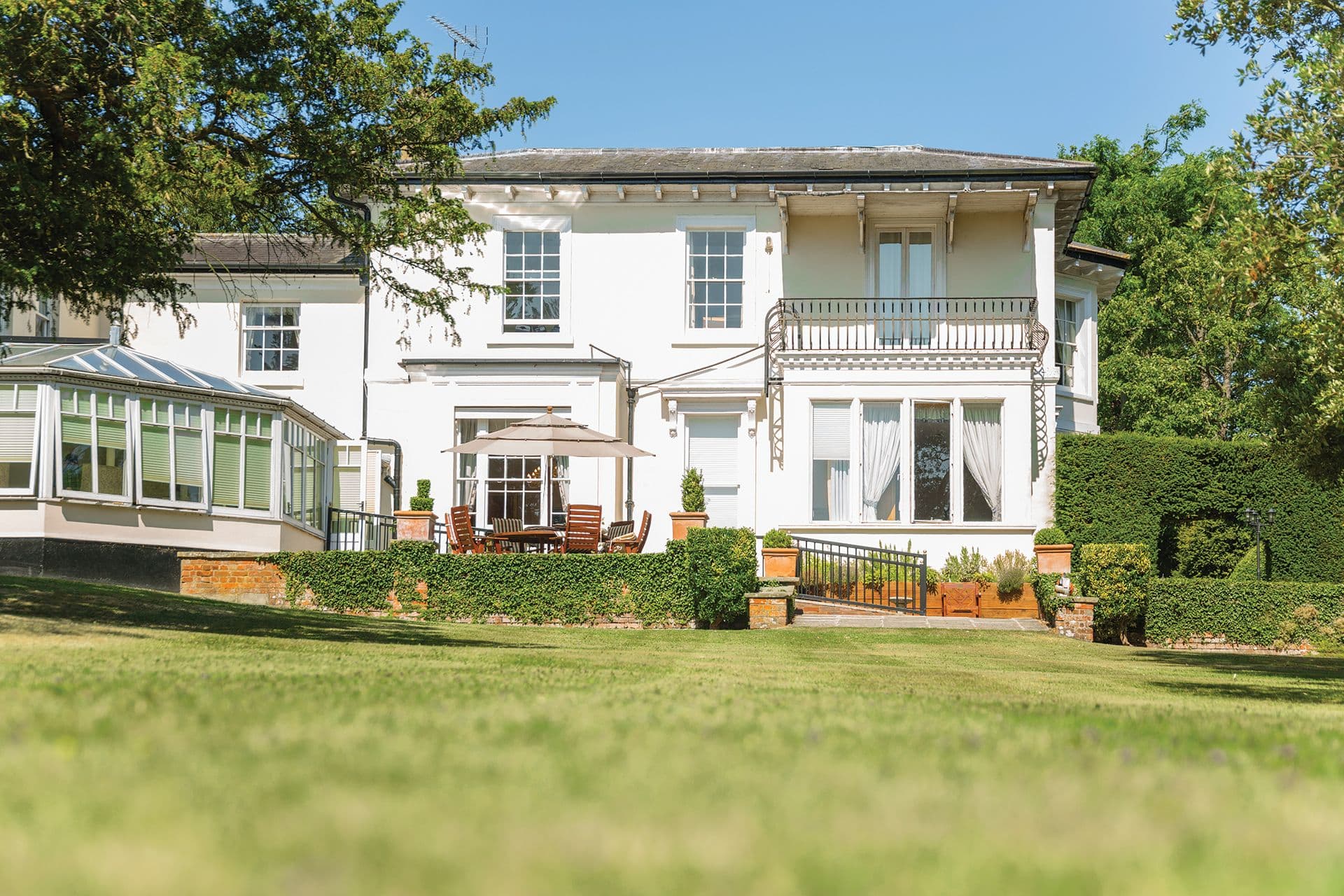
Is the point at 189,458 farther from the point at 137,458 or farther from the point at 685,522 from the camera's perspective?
the point at 685,522

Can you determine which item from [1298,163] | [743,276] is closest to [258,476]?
[743,276]

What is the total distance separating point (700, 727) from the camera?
4.91 metres

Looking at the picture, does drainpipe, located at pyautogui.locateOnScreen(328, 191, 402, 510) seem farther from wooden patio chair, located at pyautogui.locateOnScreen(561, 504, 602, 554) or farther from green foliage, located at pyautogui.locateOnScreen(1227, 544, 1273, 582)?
green foliage, located at pyautogui.locateOnScreen(1227, 544, 1273, 582)

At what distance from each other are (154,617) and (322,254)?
53.9ft

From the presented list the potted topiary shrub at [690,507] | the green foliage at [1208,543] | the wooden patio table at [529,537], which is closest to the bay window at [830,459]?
the potted topiary shrub at [690,507]

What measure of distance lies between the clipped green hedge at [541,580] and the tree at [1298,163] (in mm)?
8422

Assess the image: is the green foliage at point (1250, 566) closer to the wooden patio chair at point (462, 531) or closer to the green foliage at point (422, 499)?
the wooden patio chair at point (462, 531)

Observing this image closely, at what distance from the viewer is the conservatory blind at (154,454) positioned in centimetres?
2205

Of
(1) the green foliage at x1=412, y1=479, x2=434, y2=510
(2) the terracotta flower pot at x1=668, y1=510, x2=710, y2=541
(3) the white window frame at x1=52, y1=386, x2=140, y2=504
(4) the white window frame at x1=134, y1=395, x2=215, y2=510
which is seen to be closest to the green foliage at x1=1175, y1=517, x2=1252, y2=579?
(2) the terracotta flower pot at x1=668, y1=510, x2=710, y2=541

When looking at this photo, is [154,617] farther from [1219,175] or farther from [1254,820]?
[1254,820]

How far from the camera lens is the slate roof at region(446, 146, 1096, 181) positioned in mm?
26703

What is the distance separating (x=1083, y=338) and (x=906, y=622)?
1162cm

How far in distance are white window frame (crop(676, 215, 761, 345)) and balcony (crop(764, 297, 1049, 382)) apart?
637 mm

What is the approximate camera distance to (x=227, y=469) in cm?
2323
